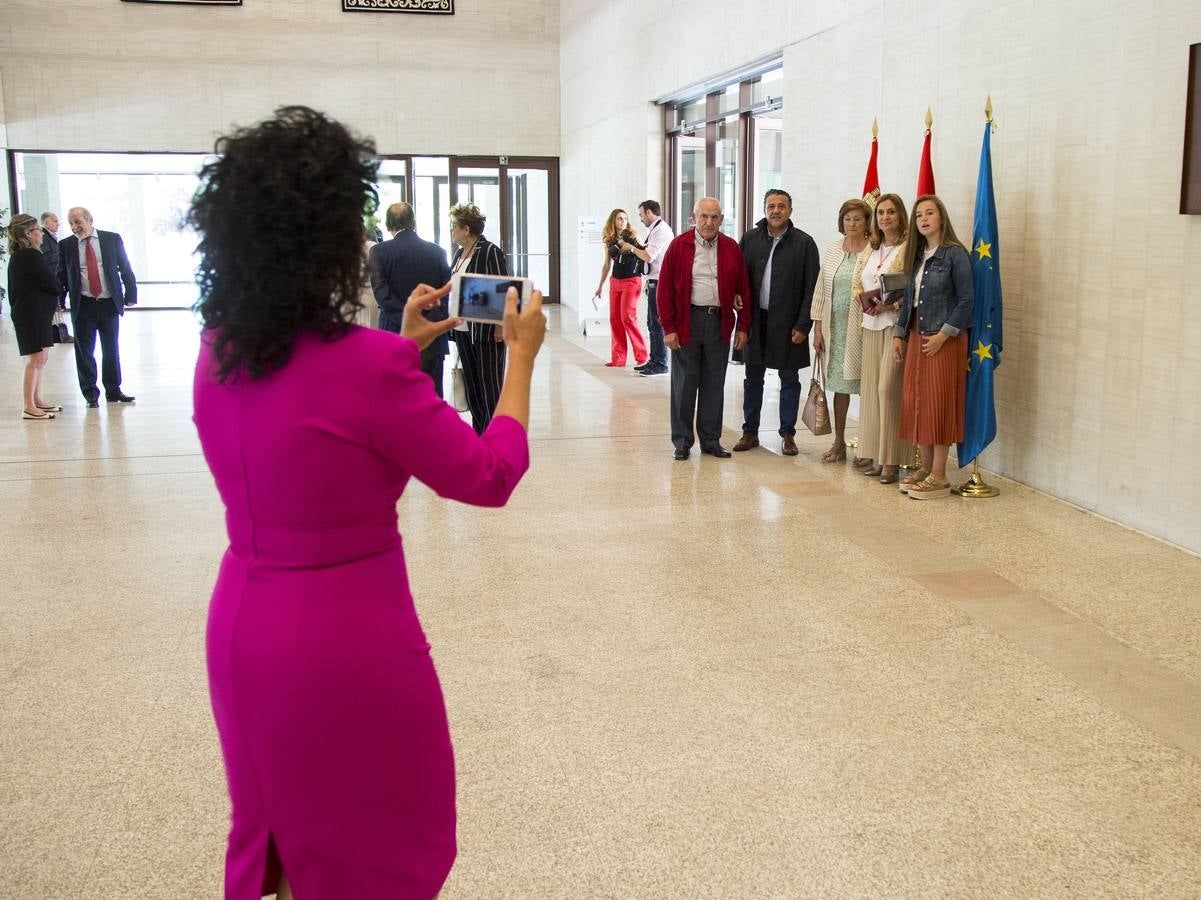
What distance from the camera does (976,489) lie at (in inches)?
245

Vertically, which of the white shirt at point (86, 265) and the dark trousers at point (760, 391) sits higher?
the white shirt at point (86, 265)

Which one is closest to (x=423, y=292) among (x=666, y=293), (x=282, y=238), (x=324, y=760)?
(x=282, y=238)

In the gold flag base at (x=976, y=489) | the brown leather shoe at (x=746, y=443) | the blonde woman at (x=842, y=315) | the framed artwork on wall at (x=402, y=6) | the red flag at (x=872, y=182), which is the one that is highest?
the framed artwork on wall at (x=402, y=6)

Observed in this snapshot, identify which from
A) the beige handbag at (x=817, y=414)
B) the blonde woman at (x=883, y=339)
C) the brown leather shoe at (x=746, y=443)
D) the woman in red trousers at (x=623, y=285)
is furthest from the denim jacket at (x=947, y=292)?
the woman in red trousers at (x=623, y=285)

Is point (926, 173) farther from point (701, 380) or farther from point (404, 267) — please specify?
point (404, 267)

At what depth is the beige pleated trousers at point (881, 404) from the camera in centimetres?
652

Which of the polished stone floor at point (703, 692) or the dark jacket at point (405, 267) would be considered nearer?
the polished stone floor at point (703, 692)

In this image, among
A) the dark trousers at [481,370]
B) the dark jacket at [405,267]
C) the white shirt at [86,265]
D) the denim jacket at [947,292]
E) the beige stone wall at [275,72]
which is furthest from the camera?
the beige stone wall at [275,72]

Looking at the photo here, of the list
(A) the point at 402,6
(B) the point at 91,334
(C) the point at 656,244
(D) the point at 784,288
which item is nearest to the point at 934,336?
(D) the point at 784,288

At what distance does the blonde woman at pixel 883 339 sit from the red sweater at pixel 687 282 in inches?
32.2

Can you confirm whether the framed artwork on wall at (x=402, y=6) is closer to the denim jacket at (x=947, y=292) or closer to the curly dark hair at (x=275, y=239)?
the denim jacket at (x=947, y=292)

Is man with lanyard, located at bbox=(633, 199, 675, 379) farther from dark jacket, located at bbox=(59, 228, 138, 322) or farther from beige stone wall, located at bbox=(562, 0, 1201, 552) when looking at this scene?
dark jacket, located at bbox=(59, 228, 138, 322)

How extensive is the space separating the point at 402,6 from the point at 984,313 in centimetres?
1478

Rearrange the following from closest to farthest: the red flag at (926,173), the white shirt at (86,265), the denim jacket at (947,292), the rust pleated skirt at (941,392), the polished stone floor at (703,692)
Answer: the polished stone floor at (703,692), the denim jacket at (947,292), the rust pleated skirt at (941,392), the red flag at (926,173), the white shirt at (86,265)
